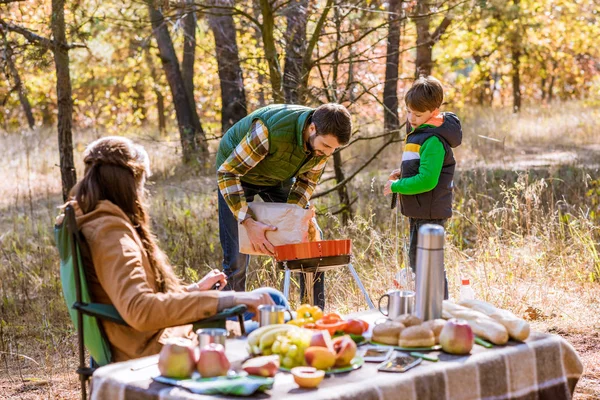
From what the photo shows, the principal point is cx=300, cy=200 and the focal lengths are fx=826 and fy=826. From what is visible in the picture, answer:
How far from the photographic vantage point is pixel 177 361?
2363 mm

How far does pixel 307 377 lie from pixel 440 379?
42 cm

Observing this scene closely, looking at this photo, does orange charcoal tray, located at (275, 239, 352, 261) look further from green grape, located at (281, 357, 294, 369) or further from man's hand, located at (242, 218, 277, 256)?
green grape, located at (281, 357, 294, 369)

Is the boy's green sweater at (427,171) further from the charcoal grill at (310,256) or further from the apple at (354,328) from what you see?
the apple at (354,328)

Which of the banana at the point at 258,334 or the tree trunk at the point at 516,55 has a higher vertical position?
the tree trunk at the point at 516,55

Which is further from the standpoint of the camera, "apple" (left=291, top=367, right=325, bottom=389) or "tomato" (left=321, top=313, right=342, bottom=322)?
"tomato" (left=321, top=313, right=342, bottom=322)

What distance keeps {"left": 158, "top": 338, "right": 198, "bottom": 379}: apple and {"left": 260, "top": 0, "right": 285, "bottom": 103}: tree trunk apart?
430cm

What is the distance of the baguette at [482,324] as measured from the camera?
8.66ft

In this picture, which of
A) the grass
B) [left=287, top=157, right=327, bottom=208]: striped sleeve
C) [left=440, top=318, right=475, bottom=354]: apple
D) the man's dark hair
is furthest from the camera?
the grass

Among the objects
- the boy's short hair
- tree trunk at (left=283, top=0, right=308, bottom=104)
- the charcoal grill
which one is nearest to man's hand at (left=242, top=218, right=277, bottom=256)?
the charcoal grill

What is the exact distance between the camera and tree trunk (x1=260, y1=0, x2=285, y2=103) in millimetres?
6312

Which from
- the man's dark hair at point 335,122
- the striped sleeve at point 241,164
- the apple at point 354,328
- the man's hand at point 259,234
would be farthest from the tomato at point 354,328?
the striped sleeve at point 241,164

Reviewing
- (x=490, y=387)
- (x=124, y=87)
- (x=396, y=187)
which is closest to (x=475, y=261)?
(x=396, y=187)

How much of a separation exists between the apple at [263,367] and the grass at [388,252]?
2.17 m

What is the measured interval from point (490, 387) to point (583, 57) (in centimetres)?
2734
